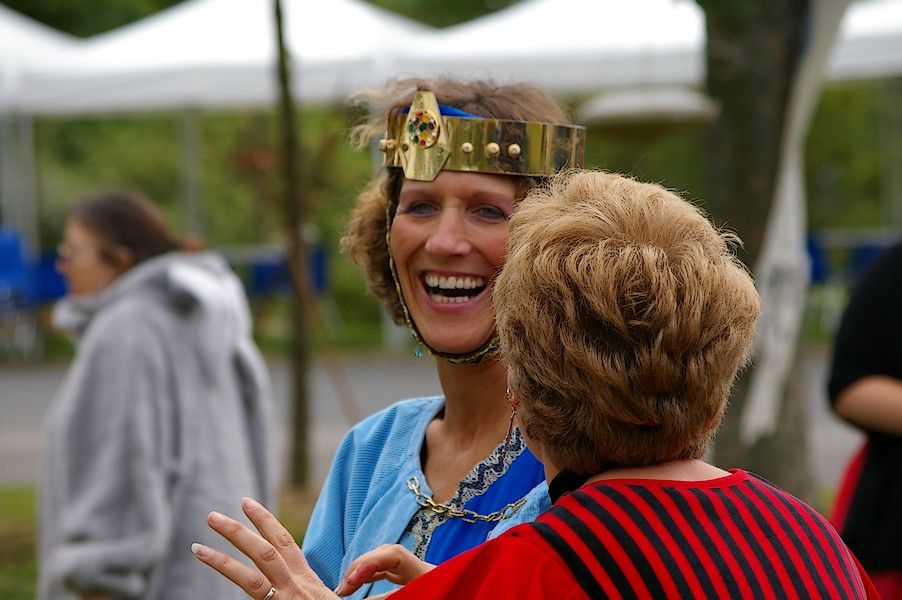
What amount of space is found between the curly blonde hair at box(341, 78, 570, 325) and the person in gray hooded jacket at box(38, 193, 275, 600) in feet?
5.89

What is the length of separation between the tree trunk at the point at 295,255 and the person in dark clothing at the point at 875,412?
3.80m

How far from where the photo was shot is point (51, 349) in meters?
17.1

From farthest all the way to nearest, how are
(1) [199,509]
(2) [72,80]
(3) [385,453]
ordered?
(2) [72,80] < (1) [199,509] < (3) [385,453]

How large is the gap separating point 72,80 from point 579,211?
11989 mm

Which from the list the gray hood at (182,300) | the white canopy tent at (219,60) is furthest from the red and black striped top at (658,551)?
the white canopy tent at (219,60)

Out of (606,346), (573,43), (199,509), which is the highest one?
(573,43)

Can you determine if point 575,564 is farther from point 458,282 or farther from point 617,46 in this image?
point 617,46

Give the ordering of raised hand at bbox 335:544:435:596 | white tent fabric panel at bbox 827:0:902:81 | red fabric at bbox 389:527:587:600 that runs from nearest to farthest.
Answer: red fabric at bbox 389:527:587:600
raised hand at bbox 335:544:435:596
white tent fabric panel at bbox 827:0:902:81

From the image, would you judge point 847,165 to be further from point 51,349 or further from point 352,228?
point 352,228

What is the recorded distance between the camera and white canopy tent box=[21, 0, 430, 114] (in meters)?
→ 11.8

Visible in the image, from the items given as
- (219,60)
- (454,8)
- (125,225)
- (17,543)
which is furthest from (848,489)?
(454,8)

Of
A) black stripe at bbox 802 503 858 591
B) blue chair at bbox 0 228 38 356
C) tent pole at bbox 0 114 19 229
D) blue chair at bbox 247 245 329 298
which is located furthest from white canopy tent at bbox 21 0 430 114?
black stripe at bbox 802 503 858 591

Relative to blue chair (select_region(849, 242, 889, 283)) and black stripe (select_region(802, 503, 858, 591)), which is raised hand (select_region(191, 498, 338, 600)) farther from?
blue chair (select_region(849, 242, 889, 283))

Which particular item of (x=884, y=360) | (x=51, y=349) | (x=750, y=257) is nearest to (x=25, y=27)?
(x=51, y=349)
